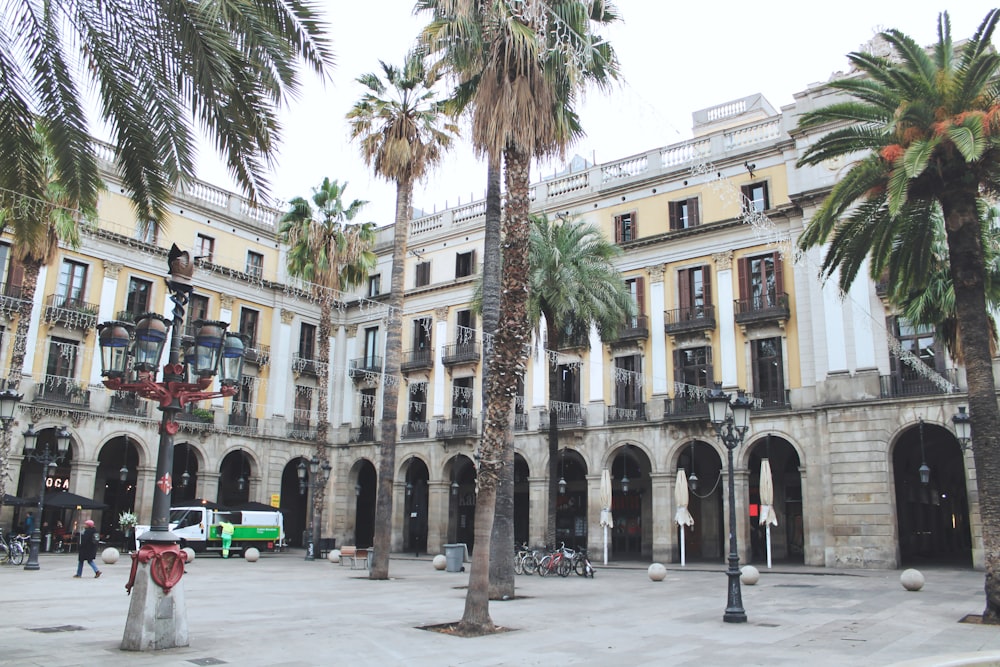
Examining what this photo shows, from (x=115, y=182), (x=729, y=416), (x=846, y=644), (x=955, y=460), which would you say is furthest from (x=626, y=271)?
(x=846, y=644)

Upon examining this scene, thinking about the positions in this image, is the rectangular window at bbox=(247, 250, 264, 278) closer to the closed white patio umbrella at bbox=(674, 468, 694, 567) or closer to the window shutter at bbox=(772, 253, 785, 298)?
the closed white patio umbrella at bbox=(674, 468, 694, 567)

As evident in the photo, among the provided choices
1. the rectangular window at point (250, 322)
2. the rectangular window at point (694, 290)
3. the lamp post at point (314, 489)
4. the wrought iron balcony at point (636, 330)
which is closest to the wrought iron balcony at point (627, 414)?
the wrought iron balcony at point (636, 330)

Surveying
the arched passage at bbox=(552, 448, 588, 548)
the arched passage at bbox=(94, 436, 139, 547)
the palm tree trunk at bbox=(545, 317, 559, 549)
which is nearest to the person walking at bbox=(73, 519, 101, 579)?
the palm tree trunk at bbox=(545, 317, 559, 549)

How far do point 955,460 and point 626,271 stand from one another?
17.5 meters

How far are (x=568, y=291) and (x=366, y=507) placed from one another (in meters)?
24.7

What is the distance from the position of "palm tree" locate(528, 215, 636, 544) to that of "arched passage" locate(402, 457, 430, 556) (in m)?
17.8

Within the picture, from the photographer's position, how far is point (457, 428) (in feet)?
129

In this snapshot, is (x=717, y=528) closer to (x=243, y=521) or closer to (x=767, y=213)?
(x=767, y=213)

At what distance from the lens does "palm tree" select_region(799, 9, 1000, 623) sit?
551 inches

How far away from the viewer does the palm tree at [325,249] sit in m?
34.2

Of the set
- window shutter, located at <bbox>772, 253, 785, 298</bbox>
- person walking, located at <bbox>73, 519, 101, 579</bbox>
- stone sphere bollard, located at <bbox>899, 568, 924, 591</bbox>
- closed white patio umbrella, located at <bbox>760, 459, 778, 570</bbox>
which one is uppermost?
window shutter, located at <bbox>772, 253, 785, 298</bbox>

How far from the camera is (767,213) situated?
31500mm

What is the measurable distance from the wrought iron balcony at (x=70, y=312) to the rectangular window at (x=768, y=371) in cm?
2718

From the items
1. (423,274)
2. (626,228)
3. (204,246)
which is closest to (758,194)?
(626,228)
